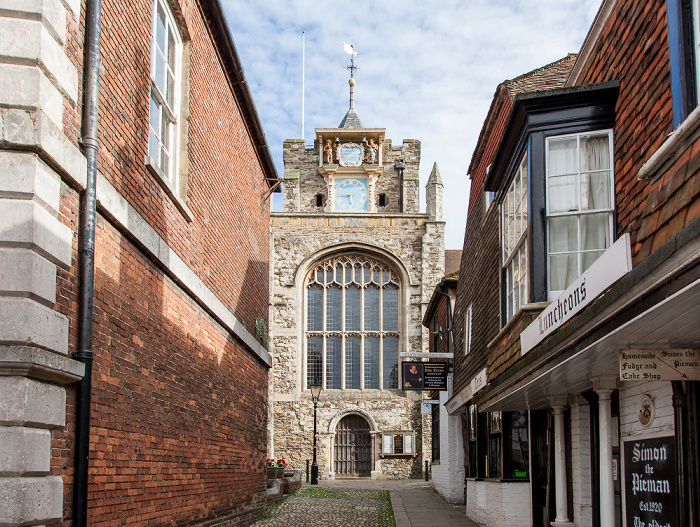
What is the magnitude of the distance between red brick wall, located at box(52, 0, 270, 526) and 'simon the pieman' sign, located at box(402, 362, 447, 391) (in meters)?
6.64

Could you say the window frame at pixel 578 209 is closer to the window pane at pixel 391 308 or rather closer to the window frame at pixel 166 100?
the window frame at pixel 166 100

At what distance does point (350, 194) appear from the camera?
38.6m

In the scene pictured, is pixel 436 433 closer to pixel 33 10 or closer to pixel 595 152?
pixel 595 152

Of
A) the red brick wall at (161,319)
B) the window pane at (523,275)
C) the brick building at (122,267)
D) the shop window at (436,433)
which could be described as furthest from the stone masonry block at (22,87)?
the shop window at (436,433)

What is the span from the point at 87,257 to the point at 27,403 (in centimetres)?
136

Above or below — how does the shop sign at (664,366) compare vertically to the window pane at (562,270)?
below

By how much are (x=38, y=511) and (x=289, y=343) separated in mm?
29586

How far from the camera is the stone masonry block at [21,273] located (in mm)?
4969

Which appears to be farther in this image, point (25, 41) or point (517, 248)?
point (517, 248)

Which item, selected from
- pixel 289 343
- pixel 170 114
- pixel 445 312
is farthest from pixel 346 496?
pixel 170 114

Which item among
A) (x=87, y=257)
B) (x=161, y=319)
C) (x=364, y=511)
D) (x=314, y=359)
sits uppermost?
(x=87, y=257)

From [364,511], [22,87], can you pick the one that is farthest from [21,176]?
[364,511]

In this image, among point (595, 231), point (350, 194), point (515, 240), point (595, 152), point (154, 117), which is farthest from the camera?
point (350, 194)

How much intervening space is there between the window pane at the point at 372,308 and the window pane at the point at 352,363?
85 cm
